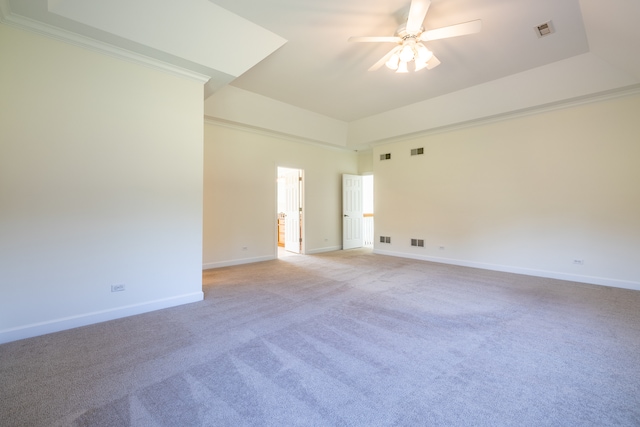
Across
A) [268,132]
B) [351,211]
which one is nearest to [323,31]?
[268,132]

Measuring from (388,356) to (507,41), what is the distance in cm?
414

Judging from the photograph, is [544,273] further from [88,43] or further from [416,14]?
[88,43]

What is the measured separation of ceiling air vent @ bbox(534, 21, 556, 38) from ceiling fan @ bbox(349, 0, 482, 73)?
1.29 metres

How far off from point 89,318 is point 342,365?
103 inches

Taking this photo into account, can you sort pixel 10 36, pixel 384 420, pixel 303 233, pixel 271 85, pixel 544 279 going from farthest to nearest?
pixel 303 233 → pixel 271 85 → pixel 544 279 → pixel 10 36 → pixel 384 420

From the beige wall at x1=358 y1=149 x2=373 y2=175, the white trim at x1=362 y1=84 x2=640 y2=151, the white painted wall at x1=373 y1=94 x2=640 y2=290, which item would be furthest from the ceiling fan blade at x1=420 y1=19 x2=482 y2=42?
the beige wall at x1=358 y1=149 x2=373 y2=175

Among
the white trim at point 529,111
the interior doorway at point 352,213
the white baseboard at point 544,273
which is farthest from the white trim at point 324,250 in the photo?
the white trim at point 529,111

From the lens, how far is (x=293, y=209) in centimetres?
715

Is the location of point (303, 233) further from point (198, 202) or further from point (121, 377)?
point (121, 377)

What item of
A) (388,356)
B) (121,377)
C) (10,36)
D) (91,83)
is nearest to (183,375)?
(121,377)

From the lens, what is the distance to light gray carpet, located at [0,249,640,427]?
1.58 metres

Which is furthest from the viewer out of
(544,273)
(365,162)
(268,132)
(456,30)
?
(365,162)

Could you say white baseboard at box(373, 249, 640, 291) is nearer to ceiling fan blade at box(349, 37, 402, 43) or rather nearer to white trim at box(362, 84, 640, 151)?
white trim at box(362, 84, 640, 151)

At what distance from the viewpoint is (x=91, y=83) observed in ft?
9.20
